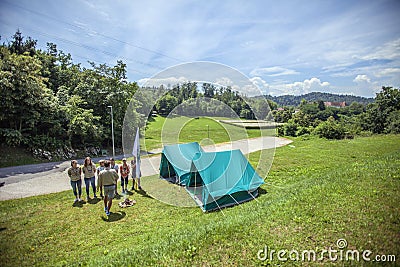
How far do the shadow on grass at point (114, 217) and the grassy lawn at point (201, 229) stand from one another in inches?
1.2

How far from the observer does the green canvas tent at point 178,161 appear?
880cm

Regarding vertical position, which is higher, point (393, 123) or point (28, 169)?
point (393, 123)

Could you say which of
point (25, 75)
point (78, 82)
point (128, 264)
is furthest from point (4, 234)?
point (78, 82)

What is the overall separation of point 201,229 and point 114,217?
10.1 ft

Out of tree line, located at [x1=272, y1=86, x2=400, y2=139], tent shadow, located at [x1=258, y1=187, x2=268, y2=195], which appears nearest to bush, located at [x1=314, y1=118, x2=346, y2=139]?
tree line, located at [x1=272, y1=86, x2=400, y2=139]

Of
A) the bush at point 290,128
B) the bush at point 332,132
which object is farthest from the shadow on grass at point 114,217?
the bush at point 290,128

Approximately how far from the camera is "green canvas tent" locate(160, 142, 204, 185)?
8.80 m

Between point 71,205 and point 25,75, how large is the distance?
11730 millimetres

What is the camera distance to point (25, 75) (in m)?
13.8

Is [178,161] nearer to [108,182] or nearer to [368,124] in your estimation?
[108,182]

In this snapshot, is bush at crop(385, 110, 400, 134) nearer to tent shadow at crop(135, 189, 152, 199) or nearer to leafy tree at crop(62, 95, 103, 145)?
tent shadow at crop(135, 189, 152, 199)

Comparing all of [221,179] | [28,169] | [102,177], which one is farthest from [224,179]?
[28,169]

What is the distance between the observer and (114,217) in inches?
248

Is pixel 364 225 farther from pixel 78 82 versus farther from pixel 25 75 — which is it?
pixel 78 82
